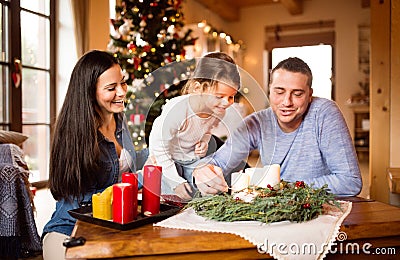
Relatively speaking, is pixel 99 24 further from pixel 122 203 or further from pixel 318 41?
pixel 318 41

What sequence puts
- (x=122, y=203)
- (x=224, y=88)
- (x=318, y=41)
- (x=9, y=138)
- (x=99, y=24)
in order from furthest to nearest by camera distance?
1. (x=318, y=41)
2. (x=99, y=24)
3. (x=9, y=138)
4. (x=224, y=88)
5. (x=122, y=203)

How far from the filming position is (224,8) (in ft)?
27.9

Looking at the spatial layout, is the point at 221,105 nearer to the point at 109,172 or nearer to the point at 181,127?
the point at 181,127

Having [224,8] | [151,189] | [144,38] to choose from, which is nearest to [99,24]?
[144,38]

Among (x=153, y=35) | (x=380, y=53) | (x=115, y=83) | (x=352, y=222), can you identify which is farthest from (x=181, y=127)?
(x=153, y=35)

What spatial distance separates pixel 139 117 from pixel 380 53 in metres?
2.92

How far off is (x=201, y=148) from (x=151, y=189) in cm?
21

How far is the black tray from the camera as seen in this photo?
3.67ft

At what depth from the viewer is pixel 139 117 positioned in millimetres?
1313

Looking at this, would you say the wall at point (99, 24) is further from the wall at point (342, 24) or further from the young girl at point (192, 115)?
the wall at point (342, 24)

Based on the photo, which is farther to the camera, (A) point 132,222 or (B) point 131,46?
(B) point 131,46

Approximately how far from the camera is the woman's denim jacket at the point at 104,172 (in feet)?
4.64

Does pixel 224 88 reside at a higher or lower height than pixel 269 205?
higher

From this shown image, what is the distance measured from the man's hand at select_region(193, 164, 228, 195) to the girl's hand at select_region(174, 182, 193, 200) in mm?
30
